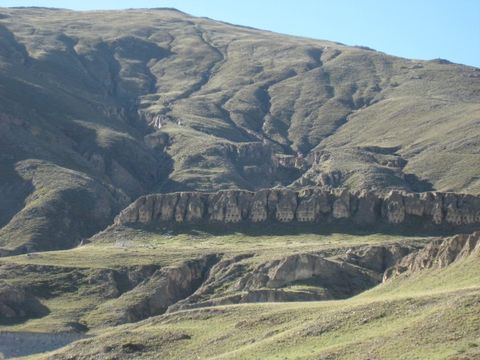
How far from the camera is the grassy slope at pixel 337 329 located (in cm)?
6681

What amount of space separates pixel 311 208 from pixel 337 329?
364 feet

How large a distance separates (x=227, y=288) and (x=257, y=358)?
7072cm

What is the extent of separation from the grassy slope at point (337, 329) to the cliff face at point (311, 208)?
231ft

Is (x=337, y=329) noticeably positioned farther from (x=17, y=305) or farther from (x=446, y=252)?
(x=17, y=305)

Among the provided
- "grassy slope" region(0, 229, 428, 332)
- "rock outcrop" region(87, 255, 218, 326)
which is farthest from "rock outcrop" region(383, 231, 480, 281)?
"rock outcrop" region(87, 255, 218, 326)

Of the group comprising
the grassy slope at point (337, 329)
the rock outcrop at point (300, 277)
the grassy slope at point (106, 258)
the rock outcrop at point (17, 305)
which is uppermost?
the grassy slope at point (337, 329)

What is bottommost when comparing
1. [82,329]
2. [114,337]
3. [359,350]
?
[82,329]

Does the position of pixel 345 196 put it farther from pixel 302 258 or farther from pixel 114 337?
pixel 114 337

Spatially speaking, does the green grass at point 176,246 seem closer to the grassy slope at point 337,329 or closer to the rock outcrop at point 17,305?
the rock outcrop at point 17,305

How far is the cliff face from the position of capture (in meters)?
178

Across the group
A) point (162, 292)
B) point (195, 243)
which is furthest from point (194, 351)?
point (195, 243)

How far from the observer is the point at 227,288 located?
146m

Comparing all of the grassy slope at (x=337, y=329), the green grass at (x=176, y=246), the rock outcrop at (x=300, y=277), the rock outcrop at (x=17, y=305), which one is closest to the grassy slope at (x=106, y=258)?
the green grass at (x=176, y=246)

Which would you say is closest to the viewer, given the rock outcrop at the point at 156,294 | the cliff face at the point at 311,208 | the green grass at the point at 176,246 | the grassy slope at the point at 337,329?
the grassy slope at the point at 337,329
